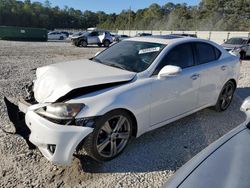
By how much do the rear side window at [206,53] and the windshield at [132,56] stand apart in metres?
0.90

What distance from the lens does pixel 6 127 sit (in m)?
4.28

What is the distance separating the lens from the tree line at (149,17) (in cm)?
5856

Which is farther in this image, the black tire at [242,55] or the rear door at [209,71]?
the black tire at [242,55]

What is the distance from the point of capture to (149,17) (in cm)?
8488

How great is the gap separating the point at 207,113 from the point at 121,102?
2.59 m

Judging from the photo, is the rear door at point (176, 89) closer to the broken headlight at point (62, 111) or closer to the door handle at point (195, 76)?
the door handle at point (195, 76)

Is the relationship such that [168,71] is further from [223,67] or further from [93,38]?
[93,38]

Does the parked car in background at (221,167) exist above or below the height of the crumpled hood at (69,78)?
below

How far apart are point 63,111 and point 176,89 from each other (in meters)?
1.80

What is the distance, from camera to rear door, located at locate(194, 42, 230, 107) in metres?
4.53

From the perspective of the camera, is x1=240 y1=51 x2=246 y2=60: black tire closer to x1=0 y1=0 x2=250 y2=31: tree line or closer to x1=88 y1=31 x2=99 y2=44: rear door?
x1=88 y1=31 x2=99 y2=44: rear door

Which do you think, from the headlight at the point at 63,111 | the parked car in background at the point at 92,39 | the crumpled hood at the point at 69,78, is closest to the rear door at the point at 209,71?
the crumpled hood at the point at 69,78

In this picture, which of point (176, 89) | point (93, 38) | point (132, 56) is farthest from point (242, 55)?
point (93, 38)

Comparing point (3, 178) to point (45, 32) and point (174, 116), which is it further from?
point (45, 32)
